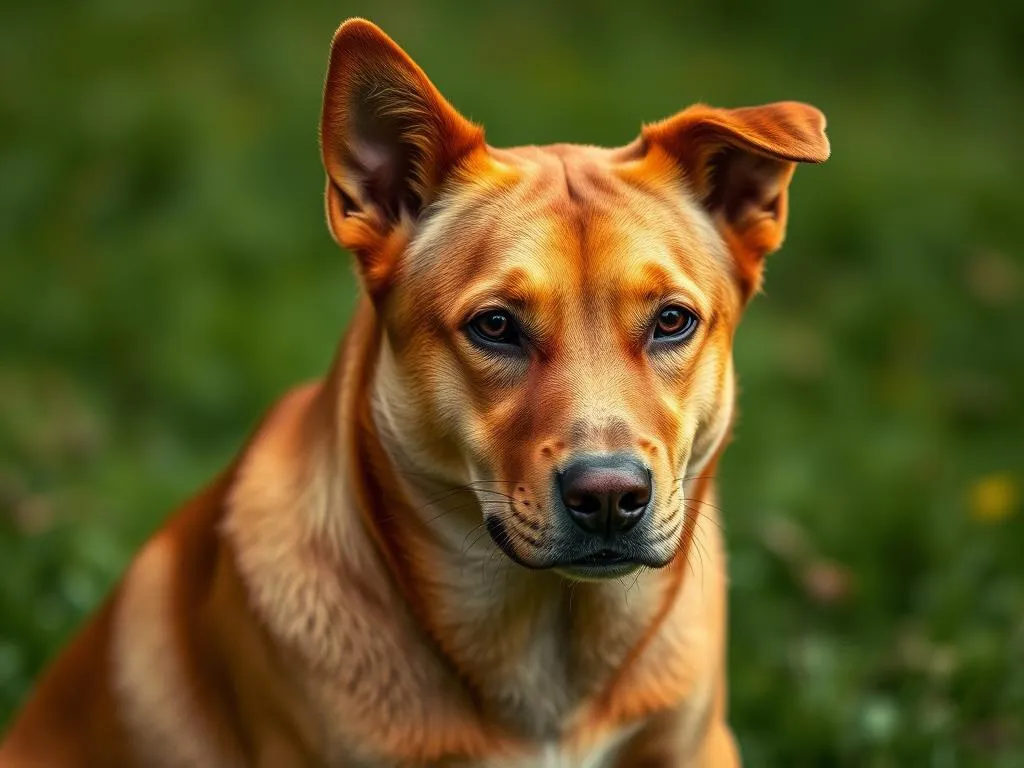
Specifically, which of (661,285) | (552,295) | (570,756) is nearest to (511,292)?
(552,295)

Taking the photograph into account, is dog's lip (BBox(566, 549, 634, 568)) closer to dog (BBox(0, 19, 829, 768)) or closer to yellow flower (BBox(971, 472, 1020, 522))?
dog (BBox(0, 19, 829, 768))

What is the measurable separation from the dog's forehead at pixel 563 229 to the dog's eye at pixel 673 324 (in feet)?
0.22

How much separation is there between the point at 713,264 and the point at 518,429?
1.95 ft

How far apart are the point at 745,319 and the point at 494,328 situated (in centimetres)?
368

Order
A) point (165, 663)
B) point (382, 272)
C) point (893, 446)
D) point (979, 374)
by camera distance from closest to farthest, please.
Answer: point (382, 272)
point (165, 663)
point (893, 446)
point (979, 374)

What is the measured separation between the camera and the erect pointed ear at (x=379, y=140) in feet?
9.78

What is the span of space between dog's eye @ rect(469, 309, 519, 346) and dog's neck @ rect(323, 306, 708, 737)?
0.22 metres

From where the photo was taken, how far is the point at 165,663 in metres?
3.42

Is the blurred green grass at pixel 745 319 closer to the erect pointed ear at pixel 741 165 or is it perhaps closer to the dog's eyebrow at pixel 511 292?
the erect pointed ear at pixel 741 165

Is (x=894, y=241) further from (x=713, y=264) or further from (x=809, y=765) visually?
(x=713, y=264)

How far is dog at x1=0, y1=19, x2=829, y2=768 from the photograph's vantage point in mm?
2953

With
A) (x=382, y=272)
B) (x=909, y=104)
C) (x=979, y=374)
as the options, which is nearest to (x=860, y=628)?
(x=979, y=374)

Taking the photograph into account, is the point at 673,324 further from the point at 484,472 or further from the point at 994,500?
the point at 994,500

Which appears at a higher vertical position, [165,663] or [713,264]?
[713,264]
